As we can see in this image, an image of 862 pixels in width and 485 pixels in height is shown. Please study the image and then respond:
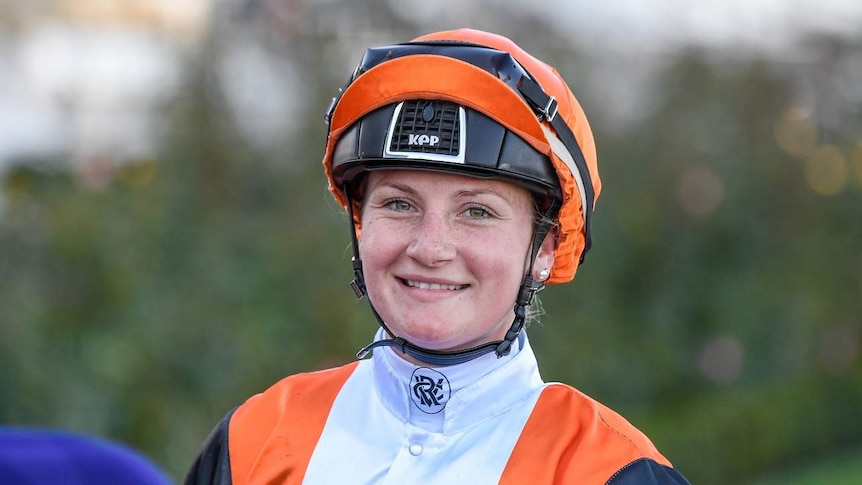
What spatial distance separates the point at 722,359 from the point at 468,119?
6378mm

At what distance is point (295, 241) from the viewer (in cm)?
650

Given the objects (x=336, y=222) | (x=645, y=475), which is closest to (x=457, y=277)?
(x=645, y=475)

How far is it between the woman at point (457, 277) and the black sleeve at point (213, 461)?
2cm


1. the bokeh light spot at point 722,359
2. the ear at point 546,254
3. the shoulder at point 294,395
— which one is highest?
the ear at point 546,254

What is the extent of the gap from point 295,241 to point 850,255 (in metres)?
5.04

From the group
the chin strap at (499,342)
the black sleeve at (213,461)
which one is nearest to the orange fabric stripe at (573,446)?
the chin strap at (499,342)

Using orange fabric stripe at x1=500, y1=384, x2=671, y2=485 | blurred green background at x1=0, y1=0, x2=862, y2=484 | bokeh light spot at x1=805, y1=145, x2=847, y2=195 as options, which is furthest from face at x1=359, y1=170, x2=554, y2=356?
bokeh light spot at x1=805, y1=145, x2=847, y2=195

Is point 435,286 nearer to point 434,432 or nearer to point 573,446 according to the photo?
point 434,432

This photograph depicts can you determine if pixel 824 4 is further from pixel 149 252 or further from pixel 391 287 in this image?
pixel 391 287

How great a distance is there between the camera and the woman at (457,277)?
2.20 meters

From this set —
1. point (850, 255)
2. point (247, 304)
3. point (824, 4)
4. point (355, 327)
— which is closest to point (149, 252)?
point (247, 304)

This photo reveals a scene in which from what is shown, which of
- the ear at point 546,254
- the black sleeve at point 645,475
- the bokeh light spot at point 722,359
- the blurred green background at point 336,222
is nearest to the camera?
the black sleeve at point 645,475

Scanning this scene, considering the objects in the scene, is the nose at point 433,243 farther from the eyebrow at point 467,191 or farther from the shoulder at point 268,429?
the shoulder at point 268,429

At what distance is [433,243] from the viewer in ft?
7.21
